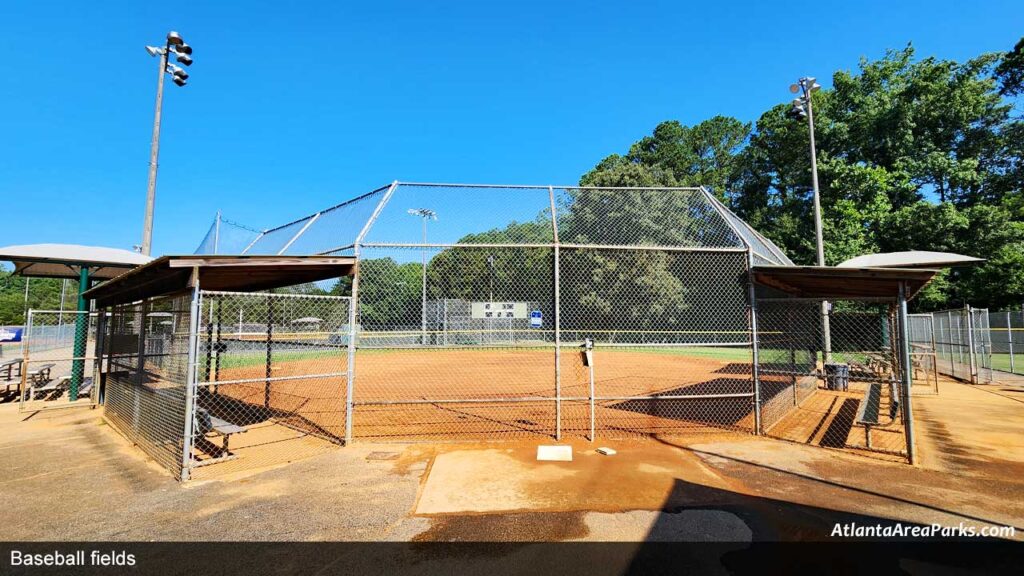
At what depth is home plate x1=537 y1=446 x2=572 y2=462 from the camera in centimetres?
606

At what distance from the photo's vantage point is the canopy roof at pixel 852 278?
19.5 ft

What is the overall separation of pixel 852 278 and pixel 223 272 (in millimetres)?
8815

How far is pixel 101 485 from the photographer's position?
17.1ft

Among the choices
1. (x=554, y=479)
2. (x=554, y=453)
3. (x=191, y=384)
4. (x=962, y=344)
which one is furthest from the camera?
(x=962, y=344)

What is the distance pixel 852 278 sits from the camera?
6.61 m

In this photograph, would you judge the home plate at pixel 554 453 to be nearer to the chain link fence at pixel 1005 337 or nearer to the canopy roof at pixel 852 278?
the canopy roof at pixel 852 278

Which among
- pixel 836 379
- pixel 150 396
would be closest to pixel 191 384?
pixel 150 396

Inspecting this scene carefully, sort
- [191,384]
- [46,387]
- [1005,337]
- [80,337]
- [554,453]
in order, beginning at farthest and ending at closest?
1. [1005,337]
2. [46,387]
3. [80,337]
4. [554,453]
5. [191,384]

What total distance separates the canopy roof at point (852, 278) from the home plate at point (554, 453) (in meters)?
4.11

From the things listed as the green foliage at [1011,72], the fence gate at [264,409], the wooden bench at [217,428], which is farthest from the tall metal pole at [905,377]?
the green foliage at [1011,72]

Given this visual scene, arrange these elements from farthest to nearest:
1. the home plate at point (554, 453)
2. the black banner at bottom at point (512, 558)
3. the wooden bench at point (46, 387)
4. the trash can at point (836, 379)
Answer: the trash can at point (836, 379), the wooden bench at point (46, 387), the home plate at point (554, 453), the black banner at bottom at point (512, 558)

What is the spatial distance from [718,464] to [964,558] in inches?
99.9

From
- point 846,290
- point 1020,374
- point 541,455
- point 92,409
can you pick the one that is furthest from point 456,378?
point 1020,374

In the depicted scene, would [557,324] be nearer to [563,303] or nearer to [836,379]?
[563,303]
